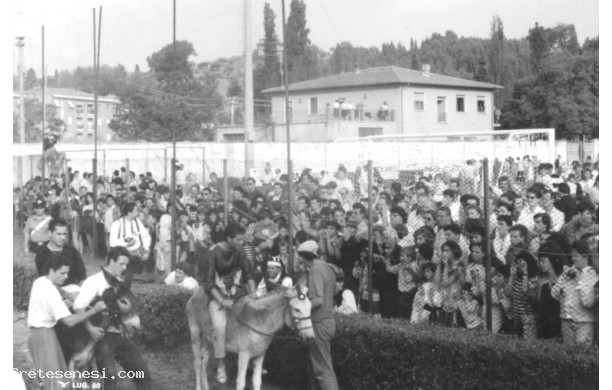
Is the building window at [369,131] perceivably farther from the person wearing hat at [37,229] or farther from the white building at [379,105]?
the person wearing hat at [37,229]

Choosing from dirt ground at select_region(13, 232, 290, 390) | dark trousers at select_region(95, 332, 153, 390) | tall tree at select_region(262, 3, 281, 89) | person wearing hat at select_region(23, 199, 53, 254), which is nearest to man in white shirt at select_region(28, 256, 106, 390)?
dark trousers at select_region(95, 332, 153, 390)

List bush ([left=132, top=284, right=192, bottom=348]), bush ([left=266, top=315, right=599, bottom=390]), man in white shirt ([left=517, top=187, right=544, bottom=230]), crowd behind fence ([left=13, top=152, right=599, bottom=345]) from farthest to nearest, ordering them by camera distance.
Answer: bush ([left=132, top=284, right=192, bottom=348])
man in white shirt ([left=517, top=187, right=544, bottom=230])
crowd behind fence ([left=13, top=152, right=599, bottom=345])
bush ([left=266, top=315, right=599, bottom=390])

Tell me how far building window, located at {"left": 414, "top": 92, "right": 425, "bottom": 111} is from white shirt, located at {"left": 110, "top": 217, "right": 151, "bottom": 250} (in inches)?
122

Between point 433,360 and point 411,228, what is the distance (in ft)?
5.35

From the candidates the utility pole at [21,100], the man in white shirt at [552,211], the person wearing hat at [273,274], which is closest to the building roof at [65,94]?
the utility pole at [21,100]

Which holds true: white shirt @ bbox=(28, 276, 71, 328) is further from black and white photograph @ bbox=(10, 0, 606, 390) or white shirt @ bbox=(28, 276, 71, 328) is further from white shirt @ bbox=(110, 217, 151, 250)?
white shirt @ bbox=(110, 217, 151, 250)

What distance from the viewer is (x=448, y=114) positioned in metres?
7.94

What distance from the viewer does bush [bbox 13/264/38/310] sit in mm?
8109

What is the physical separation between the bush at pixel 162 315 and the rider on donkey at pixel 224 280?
777 mm

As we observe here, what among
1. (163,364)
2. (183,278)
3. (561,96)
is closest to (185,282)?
(183,278)

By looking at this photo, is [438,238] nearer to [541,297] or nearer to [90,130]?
[541,297]

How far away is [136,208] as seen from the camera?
31.3 ft
